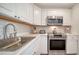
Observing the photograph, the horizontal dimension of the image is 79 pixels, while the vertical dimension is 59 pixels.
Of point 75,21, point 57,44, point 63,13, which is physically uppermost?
point 63,13

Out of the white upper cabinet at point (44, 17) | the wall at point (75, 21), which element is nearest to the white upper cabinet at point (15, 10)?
the white upper cabinet at point (44, 17)

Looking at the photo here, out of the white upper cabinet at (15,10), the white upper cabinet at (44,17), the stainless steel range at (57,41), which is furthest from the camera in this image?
the stainless steel range at (57,41)

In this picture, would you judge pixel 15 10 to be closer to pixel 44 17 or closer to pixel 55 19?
pixel 44 17

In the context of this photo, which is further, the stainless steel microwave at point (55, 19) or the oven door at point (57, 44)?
the oven door at point (57, 44)

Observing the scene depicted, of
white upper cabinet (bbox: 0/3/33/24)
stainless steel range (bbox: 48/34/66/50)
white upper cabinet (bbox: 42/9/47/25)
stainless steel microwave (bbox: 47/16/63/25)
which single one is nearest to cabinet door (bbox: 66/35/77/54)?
stainless steel range (bbox: 48/34/66/50)

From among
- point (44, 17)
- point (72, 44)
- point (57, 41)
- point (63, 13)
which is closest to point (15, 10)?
point (44, 17)

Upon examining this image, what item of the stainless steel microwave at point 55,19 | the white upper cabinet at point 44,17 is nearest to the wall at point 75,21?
the stainless steel microwave at point 55,19

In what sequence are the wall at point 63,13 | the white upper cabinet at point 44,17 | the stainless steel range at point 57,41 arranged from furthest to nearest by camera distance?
the stainless steel range at point 57,41, the white upper cabinet at point 44,17, the wall at point 63,13

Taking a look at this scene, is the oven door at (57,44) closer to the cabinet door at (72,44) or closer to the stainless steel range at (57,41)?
the stainless steel range at (57,41)

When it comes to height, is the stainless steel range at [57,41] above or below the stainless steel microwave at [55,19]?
below

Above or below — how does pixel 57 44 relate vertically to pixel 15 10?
below
